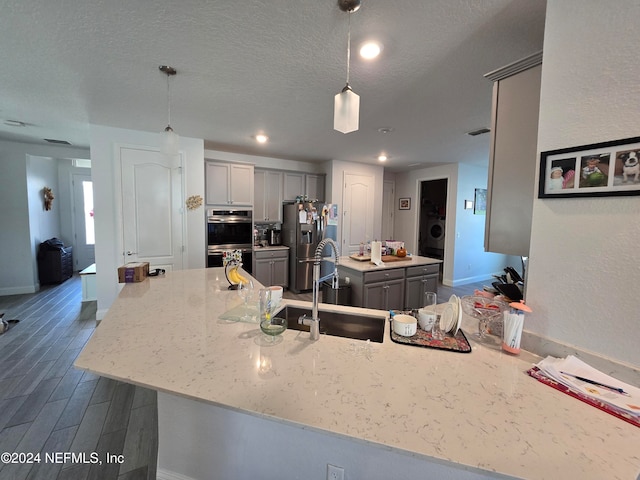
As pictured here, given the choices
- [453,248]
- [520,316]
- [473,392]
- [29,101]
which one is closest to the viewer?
→ [473,392]

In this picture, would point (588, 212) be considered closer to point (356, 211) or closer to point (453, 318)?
point (453, 318)

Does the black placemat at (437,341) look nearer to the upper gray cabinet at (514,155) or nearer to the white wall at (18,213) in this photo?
the upper gray cabinet at (514,155)

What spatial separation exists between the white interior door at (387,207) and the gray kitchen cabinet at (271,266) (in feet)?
9.59

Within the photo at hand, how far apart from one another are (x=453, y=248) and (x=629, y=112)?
15.7 feet

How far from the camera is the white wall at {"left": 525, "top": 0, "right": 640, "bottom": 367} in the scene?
2.98ft

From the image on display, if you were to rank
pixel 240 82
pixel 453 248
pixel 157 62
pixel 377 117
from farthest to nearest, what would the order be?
pixel 453 248
pixel 377 117
pixel 240 82
pixel 157 62

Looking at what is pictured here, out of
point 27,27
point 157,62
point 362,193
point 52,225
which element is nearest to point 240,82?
point 157,62

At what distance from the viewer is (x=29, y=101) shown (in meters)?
2.55

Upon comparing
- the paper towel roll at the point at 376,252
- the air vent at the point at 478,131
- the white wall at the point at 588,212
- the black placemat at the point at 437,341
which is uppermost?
the air vent at the point at 478,131

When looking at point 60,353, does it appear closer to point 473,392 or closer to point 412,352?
point 412,352

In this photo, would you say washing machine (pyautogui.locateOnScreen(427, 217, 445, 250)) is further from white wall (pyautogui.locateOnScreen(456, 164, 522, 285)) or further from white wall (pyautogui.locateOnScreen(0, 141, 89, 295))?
white wall (pyautogui.locateOnScreen(0, 141, 89, 295))

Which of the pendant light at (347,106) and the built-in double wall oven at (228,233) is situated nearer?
the pendant light at (347,106)

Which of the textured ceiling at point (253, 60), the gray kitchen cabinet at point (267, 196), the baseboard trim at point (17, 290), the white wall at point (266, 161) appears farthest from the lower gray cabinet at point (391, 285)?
the baseboard trim at point (17, 290)

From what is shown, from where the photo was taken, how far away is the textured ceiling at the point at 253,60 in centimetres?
138
